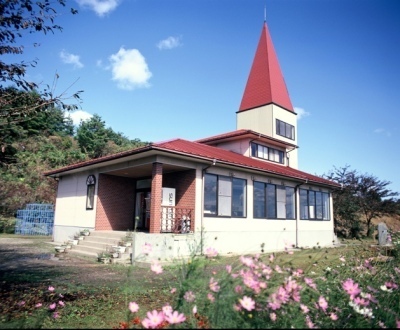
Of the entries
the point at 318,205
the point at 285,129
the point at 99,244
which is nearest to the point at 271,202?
the point at 318,205

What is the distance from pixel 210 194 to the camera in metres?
13.0

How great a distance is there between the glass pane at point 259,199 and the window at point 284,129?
8427 millimetres

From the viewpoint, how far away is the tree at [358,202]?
966 inches

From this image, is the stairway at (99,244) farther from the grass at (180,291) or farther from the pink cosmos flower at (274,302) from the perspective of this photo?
the pink cosmos flower at (274,302)

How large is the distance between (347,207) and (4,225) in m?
24.4

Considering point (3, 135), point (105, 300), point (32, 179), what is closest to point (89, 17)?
point (3, 135)

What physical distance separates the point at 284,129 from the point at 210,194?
488 inches

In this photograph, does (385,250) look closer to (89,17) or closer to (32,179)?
(89,17)

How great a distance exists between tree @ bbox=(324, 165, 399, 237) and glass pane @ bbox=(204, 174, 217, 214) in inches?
604

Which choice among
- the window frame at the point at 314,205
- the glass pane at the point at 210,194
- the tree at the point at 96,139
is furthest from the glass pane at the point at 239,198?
the tree at the point at 96,139

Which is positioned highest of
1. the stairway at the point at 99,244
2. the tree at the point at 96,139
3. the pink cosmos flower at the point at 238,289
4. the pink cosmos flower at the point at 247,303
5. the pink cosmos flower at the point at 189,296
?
the tree at the point at 96,139

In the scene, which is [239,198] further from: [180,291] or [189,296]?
[189,296]

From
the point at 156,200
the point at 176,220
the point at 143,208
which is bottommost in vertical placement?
the point at 176,220

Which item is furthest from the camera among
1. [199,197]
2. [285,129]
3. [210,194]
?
[285,129]
